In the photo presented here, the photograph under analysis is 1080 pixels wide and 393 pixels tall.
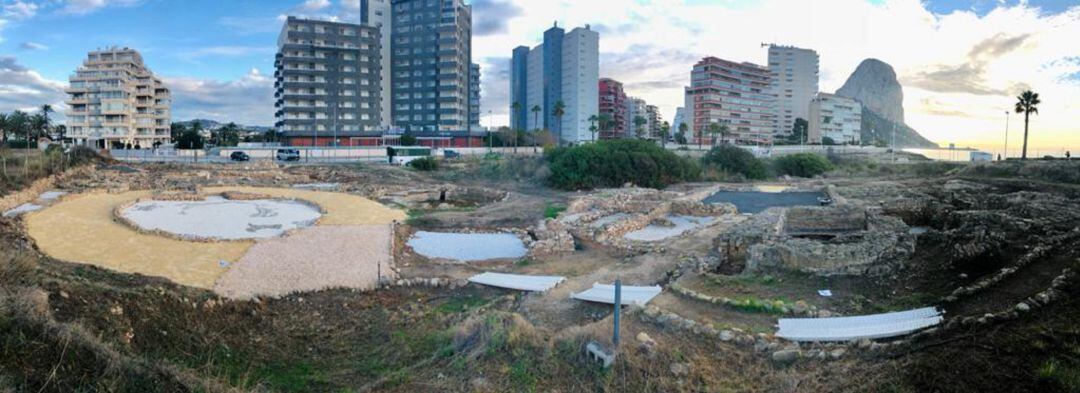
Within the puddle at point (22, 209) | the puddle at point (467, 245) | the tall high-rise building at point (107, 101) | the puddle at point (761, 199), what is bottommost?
the puddle at point (467, 245)

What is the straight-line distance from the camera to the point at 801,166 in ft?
177

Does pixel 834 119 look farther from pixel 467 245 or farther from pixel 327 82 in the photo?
pixel 467 245

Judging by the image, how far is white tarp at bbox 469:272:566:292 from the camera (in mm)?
13734

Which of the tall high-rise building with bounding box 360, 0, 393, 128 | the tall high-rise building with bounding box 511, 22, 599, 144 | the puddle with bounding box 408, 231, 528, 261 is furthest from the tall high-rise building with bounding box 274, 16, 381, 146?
the puddle with bounding box 408, 231, 528, 261

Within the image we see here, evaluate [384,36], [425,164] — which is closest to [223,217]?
[425,164]

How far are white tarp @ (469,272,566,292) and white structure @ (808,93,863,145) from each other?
398 feet

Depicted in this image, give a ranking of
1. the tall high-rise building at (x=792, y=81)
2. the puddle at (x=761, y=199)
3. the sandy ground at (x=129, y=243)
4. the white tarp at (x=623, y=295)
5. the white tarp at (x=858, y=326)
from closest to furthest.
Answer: the white tarp at (x=858, y=326) < the white tarp at (x=623, y=295) < the sandy ground at (x=129, y=243) < the puddle at (x=761, y=199) < the tall high-rise building at (x=792, y=81)

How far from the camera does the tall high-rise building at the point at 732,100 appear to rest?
380ft

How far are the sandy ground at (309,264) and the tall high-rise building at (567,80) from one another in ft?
297

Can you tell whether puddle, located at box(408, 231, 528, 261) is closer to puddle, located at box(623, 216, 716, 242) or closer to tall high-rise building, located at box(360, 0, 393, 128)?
puddle, located at box(623, 216, 716, 242)

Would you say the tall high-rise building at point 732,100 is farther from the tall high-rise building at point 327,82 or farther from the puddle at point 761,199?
the puddle at point 761,199

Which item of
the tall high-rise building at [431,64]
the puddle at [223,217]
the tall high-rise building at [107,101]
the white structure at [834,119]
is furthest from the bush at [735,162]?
the white structure at [834,119]

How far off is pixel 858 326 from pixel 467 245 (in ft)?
44.1

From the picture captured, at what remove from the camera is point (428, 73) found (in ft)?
309
